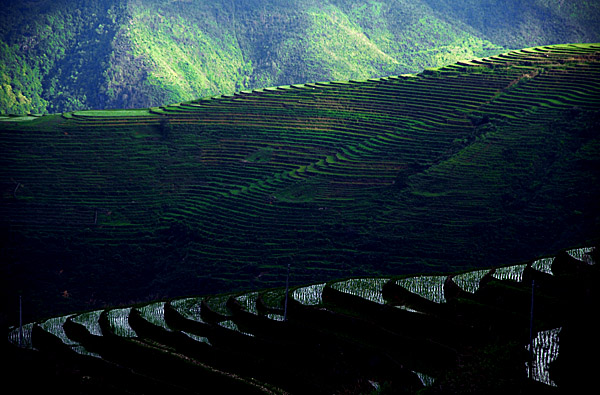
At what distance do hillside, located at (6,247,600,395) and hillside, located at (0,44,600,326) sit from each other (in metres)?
15.0

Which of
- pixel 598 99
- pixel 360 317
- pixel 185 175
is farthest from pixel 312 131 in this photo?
pixel 360 317

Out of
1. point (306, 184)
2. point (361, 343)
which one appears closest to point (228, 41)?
point (306, 184)

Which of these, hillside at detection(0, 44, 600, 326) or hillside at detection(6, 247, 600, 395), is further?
hillside at detection(0, 44, 600, 326)

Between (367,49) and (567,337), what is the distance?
85.1 m

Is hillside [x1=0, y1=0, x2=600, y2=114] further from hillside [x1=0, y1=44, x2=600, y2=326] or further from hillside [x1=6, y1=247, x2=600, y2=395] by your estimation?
hillside [x1=6, y1=247, x2=600, y2=395]

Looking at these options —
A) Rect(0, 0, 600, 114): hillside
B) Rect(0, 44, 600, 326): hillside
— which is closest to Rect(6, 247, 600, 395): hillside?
Rect(0, 44, 600, 326): hillside

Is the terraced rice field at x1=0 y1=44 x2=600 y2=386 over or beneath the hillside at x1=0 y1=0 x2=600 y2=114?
beneath

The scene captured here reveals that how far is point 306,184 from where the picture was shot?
3838 centimetres

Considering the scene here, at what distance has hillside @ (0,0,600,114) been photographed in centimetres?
8388

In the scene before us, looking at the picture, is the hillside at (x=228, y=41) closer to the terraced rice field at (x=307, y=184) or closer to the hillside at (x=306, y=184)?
the terraced rice field at (x=307, y=184)

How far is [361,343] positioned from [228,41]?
3523 inches

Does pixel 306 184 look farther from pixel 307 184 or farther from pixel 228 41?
pixel 228 41

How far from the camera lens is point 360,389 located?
11.7m

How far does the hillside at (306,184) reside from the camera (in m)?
32.2
